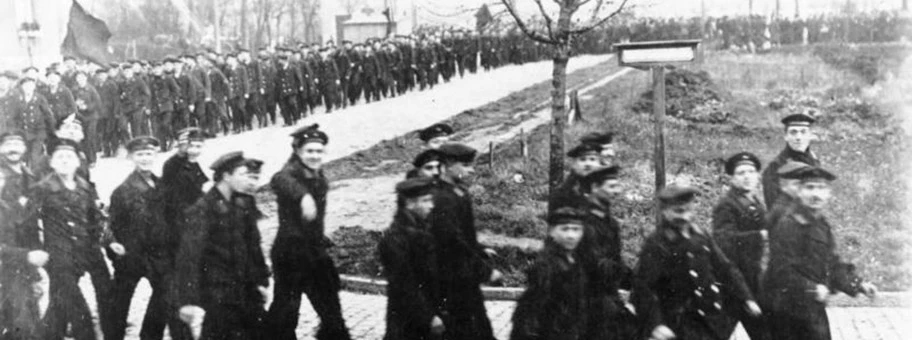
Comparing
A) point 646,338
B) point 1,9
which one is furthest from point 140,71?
point 646,338

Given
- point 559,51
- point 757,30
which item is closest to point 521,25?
point 559,51

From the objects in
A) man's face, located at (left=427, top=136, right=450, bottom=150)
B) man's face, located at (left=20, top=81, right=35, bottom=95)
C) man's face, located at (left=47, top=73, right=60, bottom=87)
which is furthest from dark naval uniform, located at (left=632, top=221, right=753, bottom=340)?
man's face, located at (left=47, top=73, right=60, bottom=87)

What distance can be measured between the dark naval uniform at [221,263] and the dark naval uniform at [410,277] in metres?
0.83

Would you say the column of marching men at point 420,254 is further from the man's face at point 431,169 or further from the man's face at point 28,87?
the man's face at point 28,87

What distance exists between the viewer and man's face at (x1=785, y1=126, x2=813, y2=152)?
7.04 meters

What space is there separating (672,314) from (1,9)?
9.15 metres

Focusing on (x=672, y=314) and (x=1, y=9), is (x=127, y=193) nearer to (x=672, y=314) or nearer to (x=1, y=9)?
(x=672, y=314)

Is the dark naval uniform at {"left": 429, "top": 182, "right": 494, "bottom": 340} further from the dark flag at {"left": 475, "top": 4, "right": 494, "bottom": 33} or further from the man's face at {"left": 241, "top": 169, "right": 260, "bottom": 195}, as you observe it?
the dark flag at {"left": 475, "top": 4, "right": 494, "bottom": 33}

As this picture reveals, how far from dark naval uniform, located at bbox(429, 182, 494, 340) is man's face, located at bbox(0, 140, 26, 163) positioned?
2.78 meters

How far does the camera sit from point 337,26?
38.0 metres

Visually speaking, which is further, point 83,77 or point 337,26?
point 337,26

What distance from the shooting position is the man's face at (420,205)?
6.50 m

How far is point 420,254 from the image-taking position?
6.45m

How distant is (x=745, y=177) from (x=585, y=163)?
3.11ft
